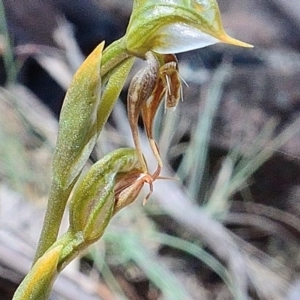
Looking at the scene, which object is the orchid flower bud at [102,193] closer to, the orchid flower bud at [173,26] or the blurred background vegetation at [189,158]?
the orchid flower bud at [173,26]

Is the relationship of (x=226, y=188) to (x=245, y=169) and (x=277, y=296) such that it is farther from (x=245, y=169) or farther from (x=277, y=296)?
(x=277, y=296)

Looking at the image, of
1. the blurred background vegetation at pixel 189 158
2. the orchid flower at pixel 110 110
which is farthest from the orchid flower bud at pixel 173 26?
the blurred background vegetation at pixel 189 158

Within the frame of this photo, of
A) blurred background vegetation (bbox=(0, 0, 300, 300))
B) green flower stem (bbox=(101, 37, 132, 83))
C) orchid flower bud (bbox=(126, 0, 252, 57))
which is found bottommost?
blurred background vegetation (bbox=(0, 0, 300, 300))

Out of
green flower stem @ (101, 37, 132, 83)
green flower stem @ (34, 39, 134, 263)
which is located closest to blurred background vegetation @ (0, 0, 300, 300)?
green flower stem @ (34, 39, 134, 263)

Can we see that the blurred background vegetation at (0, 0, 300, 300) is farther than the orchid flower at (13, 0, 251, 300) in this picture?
Yes

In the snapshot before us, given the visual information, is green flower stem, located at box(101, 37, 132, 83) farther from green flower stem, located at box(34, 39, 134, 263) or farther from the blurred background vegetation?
the blurred background vegetation
